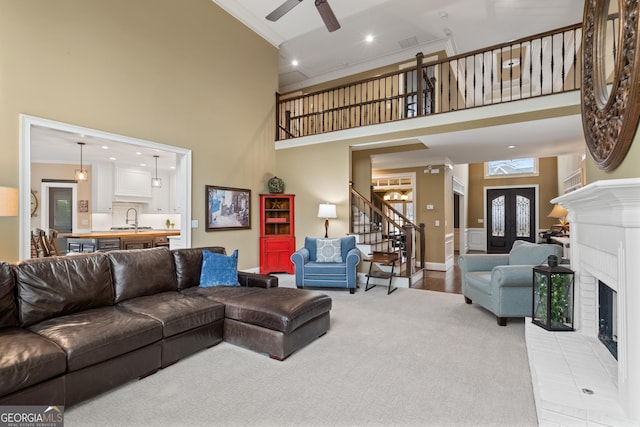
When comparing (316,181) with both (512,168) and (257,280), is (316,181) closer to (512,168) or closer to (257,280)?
(257,280)

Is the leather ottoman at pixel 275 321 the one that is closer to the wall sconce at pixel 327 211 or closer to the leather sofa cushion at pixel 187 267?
the leather sofa cushion at pixel 187 267

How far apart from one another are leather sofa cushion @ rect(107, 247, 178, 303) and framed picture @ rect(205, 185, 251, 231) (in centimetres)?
204

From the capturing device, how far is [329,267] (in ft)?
16.7

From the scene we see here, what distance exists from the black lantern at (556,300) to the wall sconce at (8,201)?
4.82m

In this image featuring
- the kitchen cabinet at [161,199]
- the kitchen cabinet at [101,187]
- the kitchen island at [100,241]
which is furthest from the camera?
the kitchen cabinet at [161,199]

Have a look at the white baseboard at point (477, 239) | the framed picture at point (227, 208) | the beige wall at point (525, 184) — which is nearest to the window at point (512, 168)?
the beige wall at point (525, 184)

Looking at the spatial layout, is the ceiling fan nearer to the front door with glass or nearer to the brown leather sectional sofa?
the brown leather sectional sofa

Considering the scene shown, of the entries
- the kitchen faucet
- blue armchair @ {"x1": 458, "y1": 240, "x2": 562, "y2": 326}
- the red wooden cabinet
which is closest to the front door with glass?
blue armchair @ {"x1": 458, "y1": 240, "x2": 562, "y2": 326}

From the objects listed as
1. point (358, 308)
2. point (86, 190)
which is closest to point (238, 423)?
point (358, 308)

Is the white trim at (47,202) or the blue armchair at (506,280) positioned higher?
the white trim at (47,202)

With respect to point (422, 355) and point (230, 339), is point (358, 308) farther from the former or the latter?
point (230, 339)

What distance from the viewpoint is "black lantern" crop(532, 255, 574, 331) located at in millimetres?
2617

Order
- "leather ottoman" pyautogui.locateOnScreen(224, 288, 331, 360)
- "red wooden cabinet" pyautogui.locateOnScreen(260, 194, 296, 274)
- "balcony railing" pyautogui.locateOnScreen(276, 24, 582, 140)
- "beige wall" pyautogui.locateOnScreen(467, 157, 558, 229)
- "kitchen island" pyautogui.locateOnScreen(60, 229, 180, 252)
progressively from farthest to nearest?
1. "beige wall" pyautogui.locateOnScreen(467, 157, 558, 229)
2. "red wooden cabinet" pyautogui.locateOnScreen(260, 194, 296, 274)
3. "balcony railing" pyautogui.locateOnScreen(276, 24, 582, 140)
4. "kitchen island" pyautogui.locateOnScreen(60, 229, 180, 252)
5. "leather ottoman" pyautogui.locateOnScreen(224, 288, 331, 360)

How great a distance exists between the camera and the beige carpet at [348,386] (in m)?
Answer: 1.92
